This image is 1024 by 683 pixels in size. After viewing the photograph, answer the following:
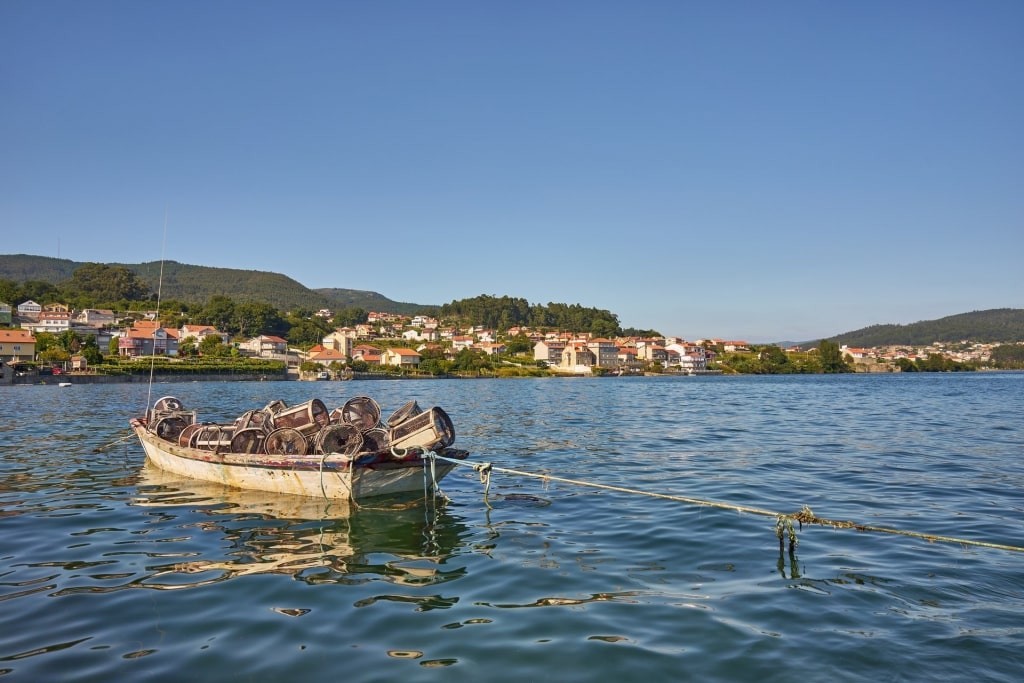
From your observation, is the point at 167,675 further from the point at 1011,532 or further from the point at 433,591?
the point at 1011,532

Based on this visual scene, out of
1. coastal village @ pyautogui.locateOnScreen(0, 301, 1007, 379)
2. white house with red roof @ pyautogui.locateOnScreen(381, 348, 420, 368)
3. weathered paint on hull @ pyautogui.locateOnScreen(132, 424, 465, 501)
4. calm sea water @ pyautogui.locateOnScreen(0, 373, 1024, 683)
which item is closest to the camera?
Result: calm sea water @ pyautogui.locateOnScreen(0, 373, 1024, 683)

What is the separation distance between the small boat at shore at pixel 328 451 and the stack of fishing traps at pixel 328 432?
21 millimetres

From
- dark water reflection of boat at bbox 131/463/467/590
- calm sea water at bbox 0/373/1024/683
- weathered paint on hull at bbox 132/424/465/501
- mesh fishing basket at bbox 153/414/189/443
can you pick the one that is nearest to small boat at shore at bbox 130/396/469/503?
weathered paint on hull at bbox 132/424/465/501

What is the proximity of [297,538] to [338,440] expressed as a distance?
305 cm

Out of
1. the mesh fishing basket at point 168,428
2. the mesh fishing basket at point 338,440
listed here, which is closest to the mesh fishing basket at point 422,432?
the mesh fishing basket at point 338,440

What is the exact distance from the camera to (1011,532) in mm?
11391

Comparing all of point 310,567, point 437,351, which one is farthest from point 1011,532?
point 437,351

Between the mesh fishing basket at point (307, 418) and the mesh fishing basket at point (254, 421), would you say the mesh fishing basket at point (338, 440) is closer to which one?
the mesh fishing basket at point (307, 418)

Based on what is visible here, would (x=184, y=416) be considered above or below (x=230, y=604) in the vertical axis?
above

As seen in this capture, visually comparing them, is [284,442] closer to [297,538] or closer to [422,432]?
[422,432]

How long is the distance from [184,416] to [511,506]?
11.5 meters

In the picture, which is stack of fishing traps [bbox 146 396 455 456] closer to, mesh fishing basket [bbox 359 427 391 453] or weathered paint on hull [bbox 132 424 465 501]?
mesh fishing basket [bbox 359 427 391 453]

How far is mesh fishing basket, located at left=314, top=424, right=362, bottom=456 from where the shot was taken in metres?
13.8

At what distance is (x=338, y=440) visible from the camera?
46.4ft
